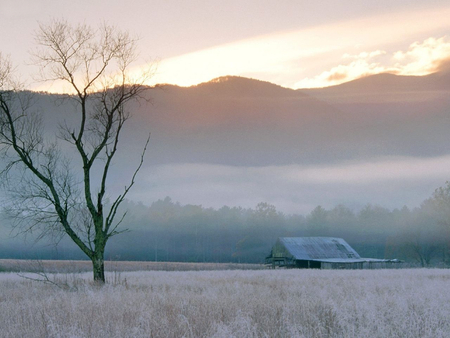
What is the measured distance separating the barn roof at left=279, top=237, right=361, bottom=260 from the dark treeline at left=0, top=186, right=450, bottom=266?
19.4m

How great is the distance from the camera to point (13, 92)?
72.9ft

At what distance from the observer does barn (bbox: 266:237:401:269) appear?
72.1 m

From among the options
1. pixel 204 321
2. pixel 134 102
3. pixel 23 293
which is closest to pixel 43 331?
pixel 204 321

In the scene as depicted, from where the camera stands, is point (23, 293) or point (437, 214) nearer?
point (23, 293)

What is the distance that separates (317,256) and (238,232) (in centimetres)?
10566

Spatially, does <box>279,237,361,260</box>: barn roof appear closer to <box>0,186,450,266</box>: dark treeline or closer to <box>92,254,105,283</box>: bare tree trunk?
<box>0,186,450,266</box>: dark treeline

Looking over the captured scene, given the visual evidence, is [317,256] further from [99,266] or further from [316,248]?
[99,266]

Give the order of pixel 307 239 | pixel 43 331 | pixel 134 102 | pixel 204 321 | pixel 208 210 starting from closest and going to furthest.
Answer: pixel 43 331, pixel 204 321, pixel 134 102, pixel 307 239, pixel 208 210

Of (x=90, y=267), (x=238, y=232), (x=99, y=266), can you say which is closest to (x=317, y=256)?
(x=90, y=267)

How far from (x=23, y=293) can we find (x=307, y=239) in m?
62.7

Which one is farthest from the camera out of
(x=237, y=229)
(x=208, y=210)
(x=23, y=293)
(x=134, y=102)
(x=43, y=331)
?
(x=208, y=210)

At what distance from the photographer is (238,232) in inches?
7062

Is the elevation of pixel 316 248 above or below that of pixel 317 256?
above

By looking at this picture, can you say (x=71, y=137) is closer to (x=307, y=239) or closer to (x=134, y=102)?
(x=134, y=102)
